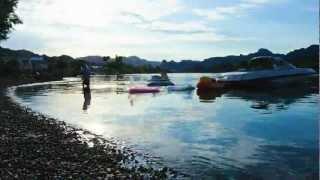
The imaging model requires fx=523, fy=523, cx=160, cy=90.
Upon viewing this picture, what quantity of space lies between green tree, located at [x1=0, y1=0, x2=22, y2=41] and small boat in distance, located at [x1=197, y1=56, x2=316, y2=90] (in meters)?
23.7

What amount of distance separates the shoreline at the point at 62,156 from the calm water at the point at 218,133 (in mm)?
1119

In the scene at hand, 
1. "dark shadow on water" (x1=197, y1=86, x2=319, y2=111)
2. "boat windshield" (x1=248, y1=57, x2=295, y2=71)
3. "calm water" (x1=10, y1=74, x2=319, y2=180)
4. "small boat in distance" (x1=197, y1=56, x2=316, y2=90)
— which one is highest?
"boat windshield" (x1=248, y1=57, x2=295, y2=71)

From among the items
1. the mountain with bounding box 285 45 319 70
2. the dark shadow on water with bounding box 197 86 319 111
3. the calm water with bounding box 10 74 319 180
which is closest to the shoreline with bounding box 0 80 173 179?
the calm water with bounding box 10 74 319 180

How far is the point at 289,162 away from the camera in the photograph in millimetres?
15008

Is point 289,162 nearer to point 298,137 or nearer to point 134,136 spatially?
point 298,137

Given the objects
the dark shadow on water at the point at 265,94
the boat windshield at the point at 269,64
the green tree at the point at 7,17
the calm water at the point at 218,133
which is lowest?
the calm water at the point at 218,133

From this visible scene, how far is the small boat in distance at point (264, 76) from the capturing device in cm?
5044

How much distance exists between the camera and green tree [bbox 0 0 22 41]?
5784 centimetres

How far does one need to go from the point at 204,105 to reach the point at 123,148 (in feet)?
59.5

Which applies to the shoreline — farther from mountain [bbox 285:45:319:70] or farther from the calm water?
mountain [bbox 285:45:319:70]

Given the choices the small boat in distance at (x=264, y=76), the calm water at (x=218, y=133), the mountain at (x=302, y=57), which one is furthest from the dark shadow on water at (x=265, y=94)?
the mountain at (x=302, y=57)

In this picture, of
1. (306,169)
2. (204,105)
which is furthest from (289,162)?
(204,105)

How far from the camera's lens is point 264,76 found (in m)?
50.4

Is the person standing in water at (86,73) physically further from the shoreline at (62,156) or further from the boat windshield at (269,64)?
the shoreline at (62,156)
